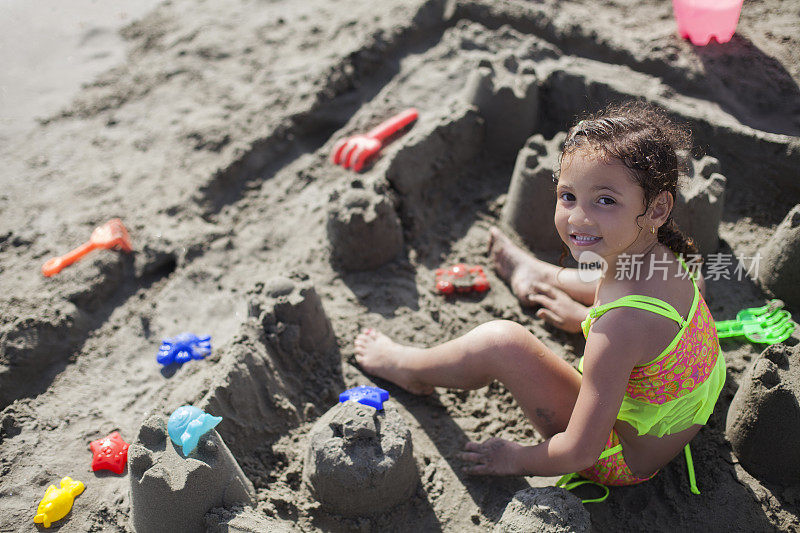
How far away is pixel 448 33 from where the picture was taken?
11.5ft

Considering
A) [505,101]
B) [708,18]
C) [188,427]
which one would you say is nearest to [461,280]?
[505,101]

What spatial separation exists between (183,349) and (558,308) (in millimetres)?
1374

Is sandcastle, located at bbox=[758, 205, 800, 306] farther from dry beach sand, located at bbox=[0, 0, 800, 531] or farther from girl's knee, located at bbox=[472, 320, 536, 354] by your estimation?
girl's knee, located at bbox=[472, 320, 536, 354]

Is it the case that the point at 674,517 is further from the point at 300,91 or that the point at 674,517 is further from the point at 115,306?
the point at 300,91

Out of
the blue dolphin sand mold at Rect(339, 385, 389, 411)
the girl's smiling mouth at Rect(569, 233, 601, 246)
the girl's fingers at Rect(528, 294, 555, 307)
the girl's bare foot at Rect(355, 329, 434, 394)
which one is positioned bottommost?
the girl's bare foot at Rect(355, 329, 434, 394)

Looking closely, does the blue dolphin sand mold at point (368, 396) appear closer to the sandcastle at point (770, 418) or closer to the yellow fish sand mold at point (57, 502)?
the yellow fish sand mold at point (57, 502)

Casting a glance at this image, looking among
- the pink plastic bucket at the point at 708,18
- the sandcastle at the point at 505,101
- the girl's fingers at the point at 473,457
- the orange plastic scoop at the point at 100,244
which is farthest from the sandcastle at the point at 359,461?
the pink plastic bucket at the point at 708,18

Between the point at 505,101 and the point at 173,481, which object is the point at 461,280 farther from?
the point at 173,481

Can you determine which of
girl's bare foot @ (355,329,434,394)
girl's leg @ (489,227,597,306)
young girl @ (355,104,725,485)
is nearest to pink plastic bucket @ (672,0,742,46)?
girl's leg @ (489,227,597,306)

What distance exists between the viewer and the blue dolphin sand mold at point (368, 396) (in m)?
1.81

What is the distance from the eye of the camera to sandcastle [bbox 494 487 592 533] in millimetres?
1497

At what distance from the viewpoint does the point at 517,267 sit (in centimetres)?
246

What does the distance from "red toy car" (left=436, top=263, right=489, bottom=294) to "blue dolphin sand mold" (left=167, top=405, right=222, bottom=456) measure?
1119 millimetres

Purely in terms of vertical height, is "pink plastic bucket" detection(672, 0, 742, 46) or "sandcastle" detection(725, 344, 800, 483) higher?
"pink plastic bucket" detection(672, 0, 742, 46)
